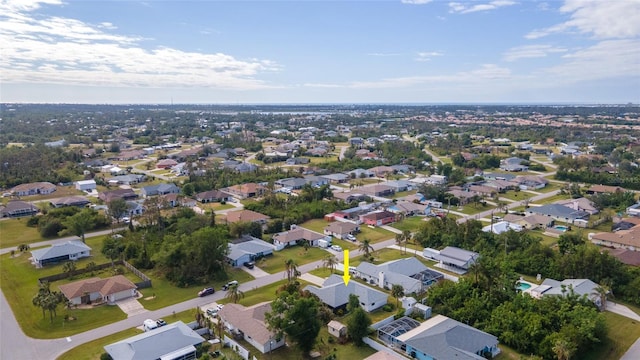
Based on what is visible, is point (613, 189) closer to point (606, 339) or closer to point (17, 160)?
point (606, 339)

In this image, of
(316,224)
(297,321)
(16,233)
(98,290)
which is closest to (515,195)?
(316,224)

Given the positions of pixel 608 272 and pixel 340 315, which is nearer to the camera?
pixel 340 315

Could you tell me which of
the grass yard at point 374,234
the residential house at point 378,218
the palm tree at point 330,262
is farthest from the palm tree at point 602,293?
the residential house at point 378,218

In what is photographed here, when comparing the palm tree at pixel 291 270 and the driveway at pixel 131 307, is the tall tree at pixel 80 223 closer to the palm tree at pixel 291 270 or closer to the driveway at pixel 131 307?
the driveway at pixel 131 307

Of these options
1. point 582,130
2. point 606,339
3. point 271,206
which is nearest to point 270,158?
point 271,206

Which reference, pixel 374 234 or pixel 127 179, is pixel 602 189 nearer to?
pixel 374 234

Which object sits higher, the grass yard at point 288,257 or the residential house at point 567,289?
the residential house at point 567,289

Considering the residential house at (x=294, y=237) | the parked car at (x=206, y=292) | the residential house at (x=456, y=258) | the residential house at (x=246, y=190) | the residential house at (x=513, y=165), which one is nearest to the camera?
the parked car at (x=206, y=292)
